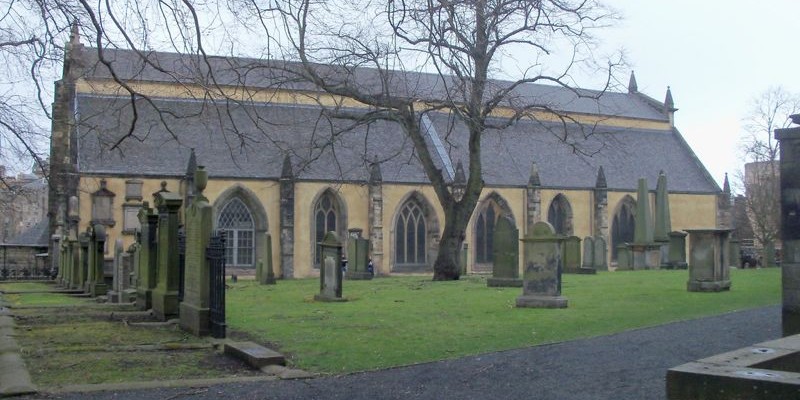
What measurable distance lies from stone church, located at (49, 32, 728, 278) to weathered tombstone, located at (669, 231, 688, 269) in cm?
547

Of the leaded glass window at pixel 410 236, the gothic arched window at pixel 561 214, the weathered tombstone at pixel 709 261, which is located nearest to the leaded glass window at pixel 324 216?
the leaded glass window at pixel 410 236

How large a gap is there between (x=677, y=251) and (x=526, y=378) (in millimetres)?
24253

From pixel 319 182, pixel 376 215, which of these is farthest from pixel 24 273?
pixel 376 215

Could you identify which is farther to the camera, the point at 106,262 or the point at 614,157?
the point at 614,157

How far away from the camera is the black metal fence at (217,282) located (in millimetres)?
11742

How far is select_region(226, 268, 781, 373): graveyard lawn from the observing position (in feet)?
33.3

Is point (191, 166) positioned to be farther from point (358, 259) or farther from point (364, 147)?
point (358, 259)

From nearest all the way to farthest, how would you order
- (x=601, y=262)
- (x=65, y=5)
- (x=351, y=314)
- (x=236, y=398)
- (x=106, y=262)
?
(x=236, y=398) → (x=65, y=5) → (x=351, y=314) → (x=106, y=262) → (x=601, y=262)

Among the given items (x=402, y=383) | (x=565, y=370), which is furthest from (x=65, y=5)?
(x=565, y=370)

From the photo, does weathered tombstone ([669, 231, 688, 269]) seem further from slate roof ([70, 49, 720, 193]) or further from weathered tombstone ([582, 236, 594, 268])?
slate roof ([70, 49, 720, 193])

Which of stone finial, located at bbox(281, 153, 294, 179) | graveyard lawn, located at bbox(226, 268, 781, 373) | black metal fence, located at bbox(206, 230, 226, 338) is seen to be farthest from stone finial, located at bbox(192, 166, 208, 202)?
stone finial, located at bbox(281, 153, 294, 179)

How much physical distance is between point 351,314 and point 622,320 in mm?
4781

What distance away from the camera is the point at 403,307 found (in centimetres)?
1577

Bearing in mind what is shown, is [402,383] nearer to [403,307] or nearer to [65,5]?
[65,5]
